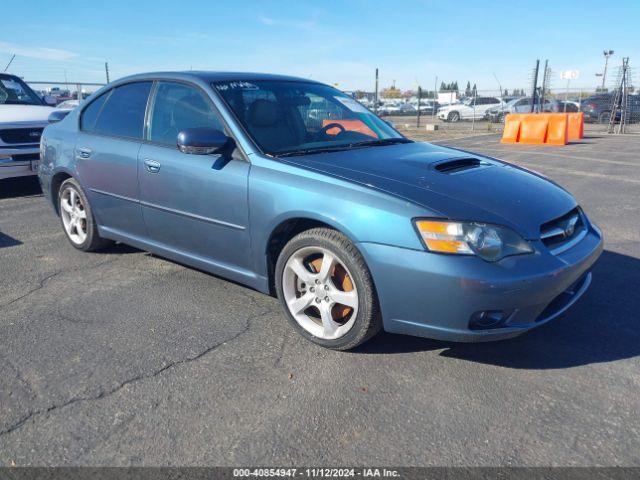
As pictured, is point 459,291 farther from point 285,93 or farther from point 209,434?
point 285,93

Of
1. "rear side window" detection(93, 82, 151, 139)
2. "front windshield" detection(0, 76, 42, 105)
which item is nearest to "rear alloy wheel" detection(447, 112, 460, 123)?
"front windshield" detection(0, 76, 42, 105)

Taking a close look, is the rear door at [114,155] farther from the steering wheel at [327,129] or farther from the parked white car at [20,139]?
the parked white car at [20,139]

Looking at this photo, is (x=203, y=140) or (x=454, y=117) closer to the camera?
(x=203, y=140)

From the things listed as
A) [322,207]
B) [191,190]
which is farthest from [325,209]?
[191,190]

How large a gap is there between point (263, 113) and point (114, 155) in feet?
4.31

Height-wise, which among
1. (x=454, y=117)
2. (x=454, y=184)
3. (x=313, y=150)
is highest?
(x=313, y=150)

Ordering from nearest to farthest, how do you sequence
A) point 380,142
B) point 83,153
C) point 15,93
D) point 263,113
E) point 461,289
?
point 461,289 < point 263,113 < point 380,142 < point 83,153 < point 15,93

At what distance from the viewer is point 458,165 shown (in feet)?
11.7

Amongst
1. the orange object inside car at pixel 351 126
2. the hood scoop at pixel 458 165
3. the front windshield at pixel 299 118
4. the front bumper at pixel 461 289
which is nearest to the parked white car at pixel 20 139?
the front windshield at pixel 299 118

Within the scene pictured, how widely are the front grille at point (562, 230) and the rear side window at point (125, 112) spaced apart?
9.53 feet

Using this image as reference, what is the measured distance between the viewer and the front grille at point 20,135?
727cm

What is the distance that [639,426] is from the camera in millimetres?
2396

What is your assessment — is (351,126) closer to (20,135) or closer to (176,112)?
(176,112)

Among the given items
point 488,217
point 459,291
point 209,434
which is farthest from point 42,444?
point 488,217
